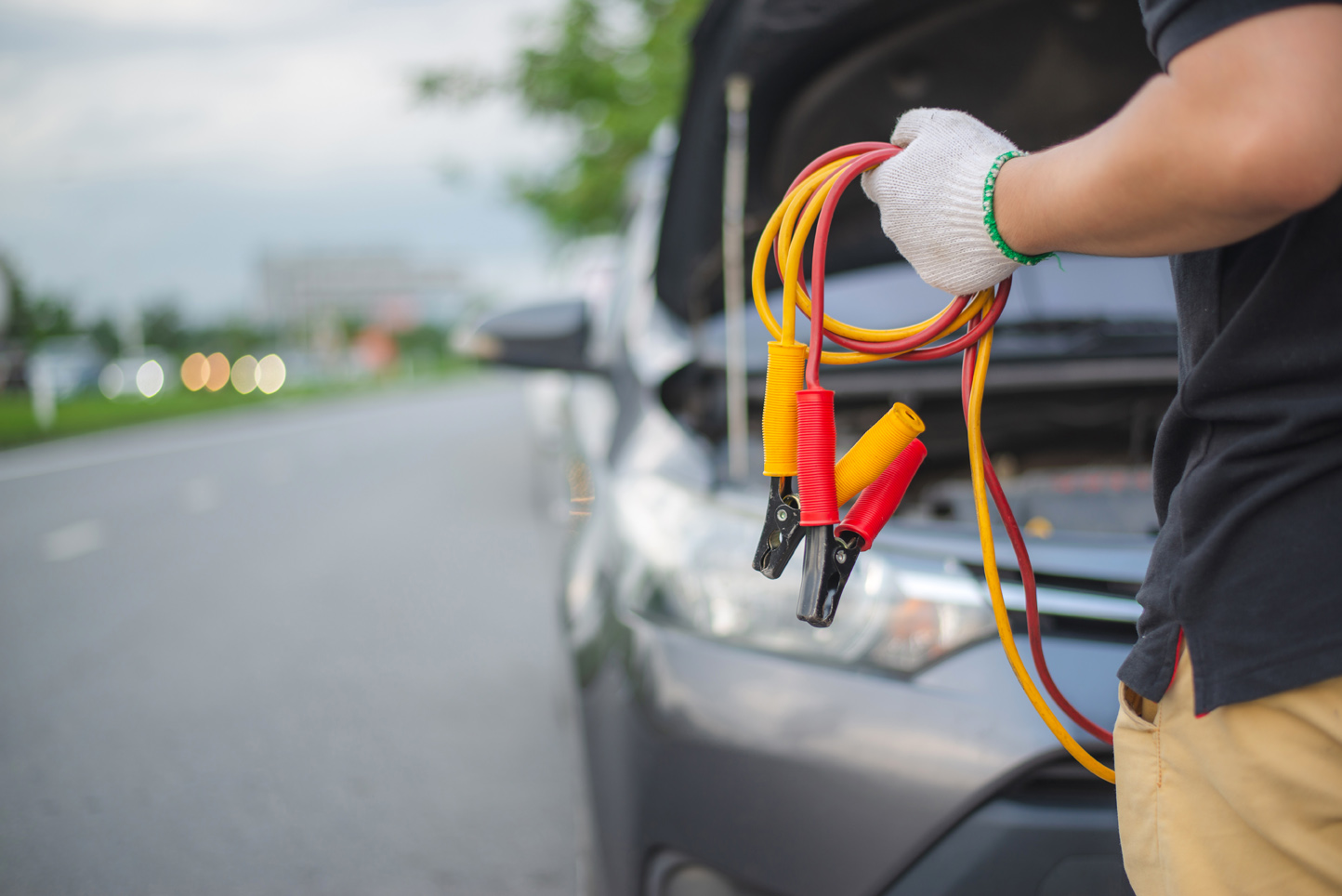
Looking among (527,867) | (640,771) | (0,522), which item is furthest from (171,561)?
(640,771)

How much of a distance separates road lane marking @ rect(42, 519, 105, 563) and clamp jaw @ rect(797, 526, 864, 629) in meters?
6.80

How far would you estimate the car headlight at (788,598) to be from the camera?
1.45m

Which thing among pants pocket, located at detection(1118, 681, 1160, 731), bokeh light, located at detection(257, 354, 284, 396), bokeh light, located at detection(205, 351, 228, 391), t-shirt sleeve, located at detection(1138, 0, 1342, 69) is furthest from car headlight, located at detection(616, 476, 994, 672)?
bokeh light, located at detection(257, 354, 284, 396)

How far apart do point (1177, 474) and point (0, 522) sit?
29.7 ft

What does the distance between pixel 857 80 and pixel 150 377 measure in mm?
39784

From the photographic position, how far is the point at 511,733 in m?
3.38

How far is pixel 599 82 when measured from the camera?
933 centimetres

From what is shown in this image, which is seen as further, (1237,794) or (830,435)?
(830,435)

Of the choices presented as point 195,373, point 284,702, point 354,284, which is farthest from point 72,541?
point 354,284

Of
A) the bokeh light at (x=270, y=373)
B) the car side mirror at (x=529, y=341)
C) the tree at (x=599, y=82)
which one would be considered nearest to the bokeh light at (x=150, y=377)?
the bokeh light at (x=270, y=373)

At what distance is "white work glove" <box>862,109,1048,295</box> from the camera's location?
0.89 m

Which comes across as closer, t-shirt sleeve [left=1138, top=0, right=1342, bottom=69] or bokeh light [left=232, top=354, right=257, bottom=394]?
t-shirt sleeve [left=1138, top=0, right=1342, bottom=69]

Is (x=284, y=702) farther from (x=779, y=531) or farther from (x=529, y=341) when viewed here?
(x=779, y=531)

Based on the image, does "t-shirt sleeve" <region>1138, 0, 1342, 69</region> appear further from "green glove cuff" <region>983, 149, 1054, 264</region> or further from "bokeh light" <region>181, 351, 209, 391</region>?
"bokeh light" <region>181, 351, 209, 391</region>
